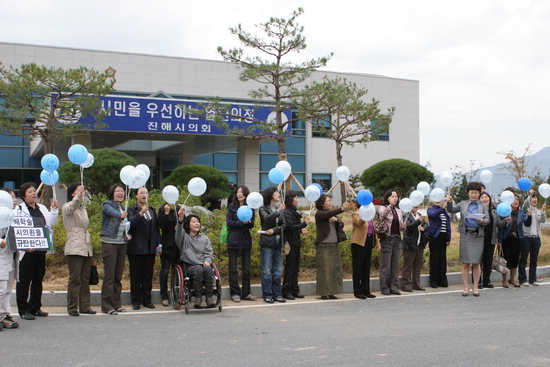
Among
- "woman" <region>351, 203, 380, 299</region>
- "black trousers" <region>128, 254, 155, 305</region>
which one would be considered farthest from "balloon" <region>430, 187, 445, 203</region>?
"black trousers" <region>128, 254, 155, 305</region>

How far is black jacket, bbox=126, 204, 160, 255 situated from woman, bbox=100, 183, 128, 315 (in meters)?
0.16

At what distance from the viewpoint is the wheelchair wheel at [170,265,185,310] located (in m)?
8.38

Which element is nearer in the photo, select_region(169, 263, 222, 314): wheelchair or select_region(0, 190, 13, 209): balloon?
select_region(0, 190, 13, 209): balloon

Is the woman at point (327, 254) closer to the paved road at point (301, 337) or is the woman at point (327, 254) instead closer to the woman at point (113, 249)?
the paved road at point (301, 337)

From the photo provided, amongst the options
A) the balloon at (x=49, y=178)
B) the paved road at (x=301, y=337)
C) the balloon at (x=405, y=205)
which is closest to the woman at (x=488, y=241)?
the balloon at (x=405, y=205)

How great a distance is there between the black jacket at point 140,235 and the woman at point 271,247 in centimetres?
171

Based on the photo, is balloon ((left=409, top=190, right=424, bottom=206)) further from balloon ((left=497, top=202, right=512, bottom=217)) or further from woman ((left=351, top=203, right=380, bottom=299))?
A: balloon ((left=497, top=202, right=512, bottom=217))

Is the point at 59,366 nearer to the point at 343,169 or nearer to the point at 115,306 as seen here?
the point at 115,306

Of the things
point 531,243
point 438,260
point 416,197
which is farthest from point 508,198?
point 416,197

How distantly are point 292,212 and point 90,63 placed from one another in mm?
27400

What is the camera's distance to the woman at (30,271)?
780 cm

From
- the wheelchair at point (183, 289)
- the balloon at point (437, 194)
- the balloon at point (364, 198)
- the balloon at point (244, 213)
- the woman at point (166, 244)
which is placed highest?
the balloon at point (437, 194)

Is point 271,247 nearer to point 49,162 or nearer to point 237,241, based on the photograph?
point 237,241

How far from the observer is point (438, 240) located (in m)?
11.3
